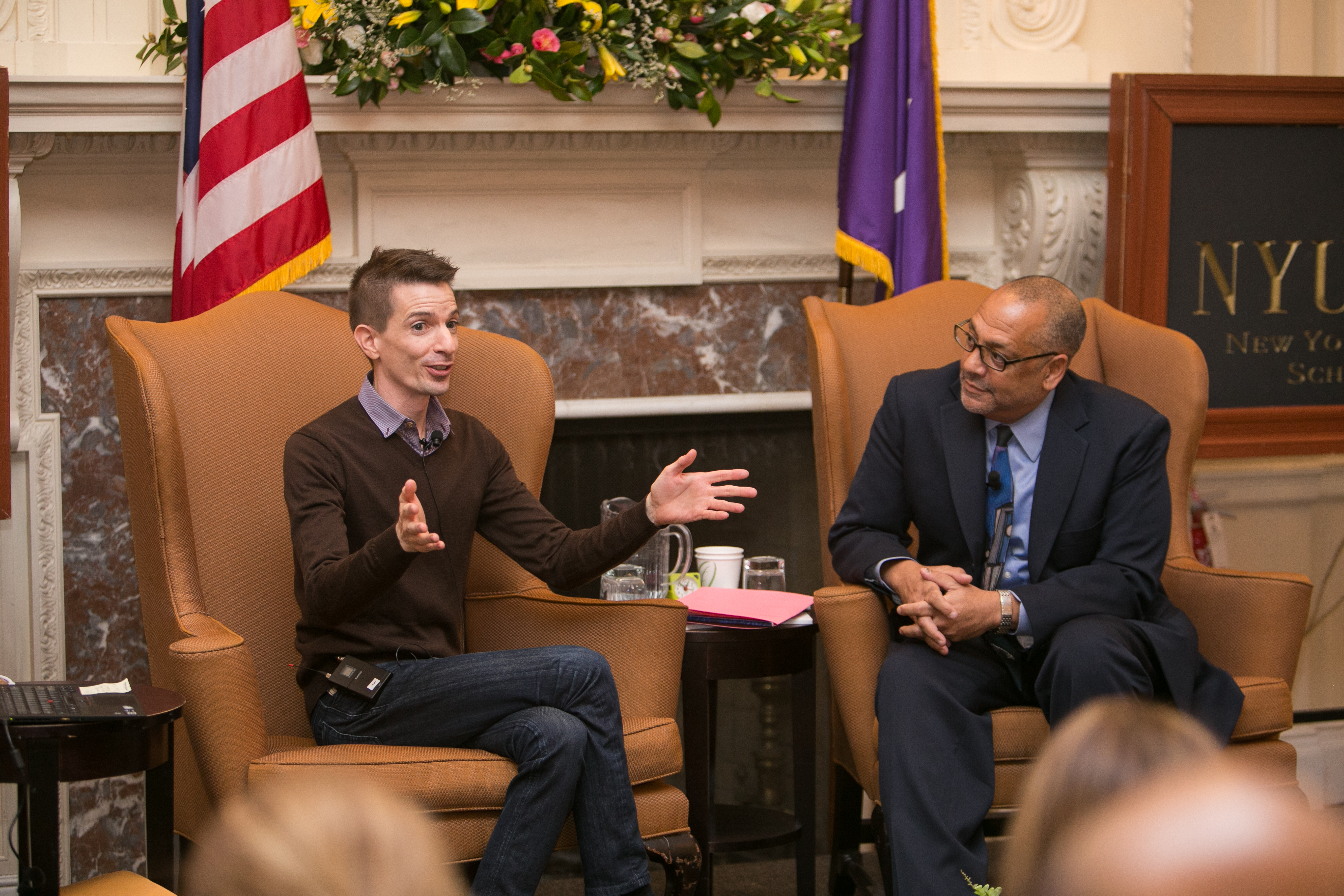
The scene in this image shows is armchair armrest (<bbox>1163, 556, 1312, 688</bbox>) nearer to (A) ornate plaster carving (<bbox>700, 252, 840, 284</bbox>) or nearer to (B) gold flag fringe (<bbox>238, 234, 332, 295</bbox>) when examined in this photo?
(A) ornate plaster carving (<bbox>700, 252, 840, 284</bbox>)

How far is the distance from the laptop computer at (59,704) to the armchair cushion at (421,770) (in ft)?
0.80

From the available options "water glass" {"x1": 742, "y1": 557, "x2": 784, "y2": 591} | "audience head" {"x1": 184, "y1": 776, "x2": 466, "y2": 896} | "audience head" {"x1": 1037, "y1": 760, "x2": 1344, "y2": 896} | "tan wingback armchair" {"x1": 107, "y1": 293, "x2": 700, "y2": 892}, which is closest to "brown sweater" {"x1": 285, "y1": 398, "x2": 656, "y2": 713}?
"tan wingback armchair" {"x1": 107, "y1": 293, "x2": 700, "y2": 892}

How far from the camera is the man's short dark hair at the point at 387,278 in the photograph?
2400 millimetres

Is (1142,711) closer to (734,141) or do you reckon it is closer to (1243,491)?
(734,141)

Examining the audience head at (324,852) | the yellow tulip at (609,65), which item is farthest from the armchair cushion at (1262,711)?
the audience head at (324,852)

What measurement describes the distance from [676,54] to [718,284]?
646 mm

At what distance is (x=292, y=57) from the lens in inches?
112

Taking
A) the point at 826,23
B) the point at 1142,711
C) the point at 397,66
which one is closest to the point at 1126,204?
the point at 826,23

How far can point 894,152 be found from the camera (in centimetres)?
320

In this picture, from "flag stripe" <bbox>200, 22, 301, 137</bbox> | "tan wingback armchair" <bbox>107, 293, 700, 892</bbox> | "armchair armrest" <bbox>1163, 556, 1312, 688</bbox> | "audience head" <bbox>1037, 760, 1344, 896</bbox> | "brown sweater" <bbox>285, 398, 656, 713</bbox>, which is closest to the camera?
"audience head" <bbox>1037, 760, 1344, 896</bbox>

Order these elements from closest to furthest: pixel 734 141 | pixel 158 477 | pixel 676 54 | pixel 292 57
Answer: pixel 158 477, pixel 292 57, pixel 676 54, pixel 734 141

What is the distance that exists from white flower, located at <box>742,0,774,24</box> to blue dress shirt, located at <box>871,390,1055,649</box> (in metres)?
1.14

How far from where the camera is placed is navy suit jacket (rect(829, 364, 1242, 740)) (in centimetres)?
238

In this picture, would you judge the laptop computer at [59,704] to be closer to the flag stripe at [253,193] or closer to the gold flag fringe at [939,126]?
the flag stripe at [253,193]
